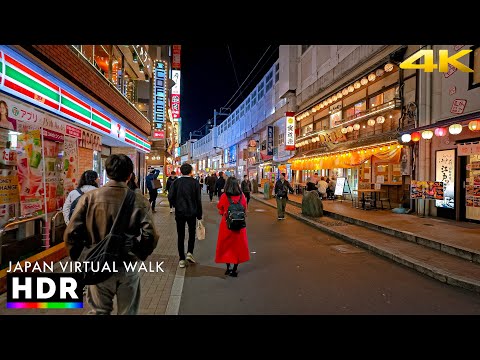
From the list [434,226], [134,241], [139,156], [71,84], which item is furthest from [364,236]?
[139,156]

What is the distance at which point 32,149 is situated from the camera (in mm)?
5418

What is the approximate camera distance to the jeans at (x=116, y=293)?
2596 millimetres

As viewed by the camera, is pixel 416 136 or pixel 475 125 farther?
pixel 416 136

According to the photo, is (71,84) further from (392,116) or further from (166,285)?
(392,116)

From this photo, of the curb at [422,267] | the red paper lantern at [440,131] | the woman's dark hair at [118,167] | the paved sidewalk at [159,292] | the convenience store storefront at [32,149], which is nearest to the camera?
the woman's dark hair at [118,167]

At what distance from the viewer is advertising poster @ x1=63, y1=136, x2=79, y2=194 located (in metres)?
6.77

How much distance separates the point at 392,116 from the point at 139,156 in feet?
50.8

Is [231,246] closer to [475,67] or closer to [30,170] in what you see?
[30,170]

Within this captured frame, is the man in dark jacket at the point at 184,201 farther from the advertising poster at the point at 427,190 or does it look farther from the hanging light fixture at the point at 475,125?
the advertising poster at the point at 427,190

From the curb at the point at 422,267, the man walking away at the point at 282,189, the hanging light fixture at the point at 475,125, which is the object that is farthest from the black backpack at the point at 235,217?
the hanging light fixture at the point at 475,125

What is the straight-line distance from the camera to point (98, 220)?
2.57 m

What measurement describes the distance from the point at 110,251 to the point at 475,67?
40.4 feet

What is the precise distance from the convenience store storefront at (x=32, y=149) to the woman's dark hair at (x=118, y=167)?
3320 millimetres

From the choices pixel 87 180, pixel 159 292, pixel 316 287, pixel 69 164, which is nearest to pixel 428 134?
pixel 316 287
